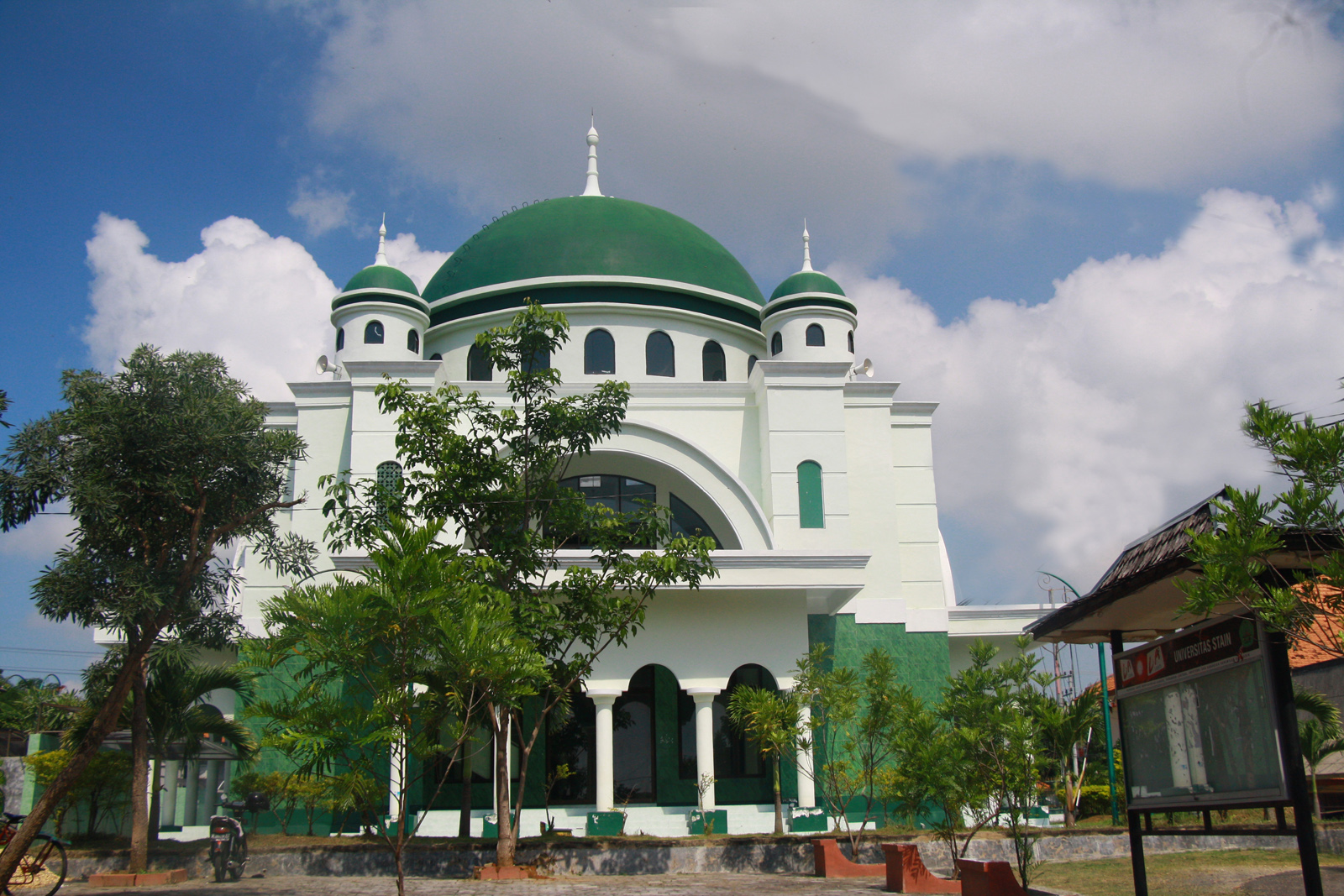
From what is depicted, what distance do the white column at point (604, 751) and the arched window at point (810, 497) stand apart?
5.08 metres

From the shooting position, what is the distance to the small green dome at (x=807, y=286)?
24.4 metres

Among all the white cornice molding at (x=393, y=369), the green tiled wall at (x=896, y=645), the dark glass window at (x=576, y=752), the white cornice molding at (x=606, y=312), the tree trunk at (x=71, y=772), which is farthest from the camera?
the white cornice molding at (x=606, y=312)

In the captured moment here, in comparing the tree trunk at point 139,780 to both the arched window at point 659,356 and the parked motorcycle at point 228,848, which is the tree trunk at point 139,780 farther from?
the arched window at point 659,356

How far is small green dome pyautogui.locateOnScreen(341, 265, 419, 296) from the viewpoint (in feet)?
77.3

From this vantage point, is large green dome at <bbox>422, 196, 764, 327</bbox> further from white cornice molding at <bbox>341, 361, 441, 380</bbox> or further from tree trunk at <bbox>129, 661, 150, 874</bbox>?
tree trunk at <bbox>129, 661, 150, 874</bbox>

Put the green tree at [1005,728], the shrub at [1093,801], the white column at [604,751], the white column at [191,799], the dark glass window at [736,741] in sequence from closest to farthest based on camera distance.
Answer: the green tree at [1005,728]
the white column at [604,751]
the dark glass window at [736,741]
the shrub at [1093,801]
the white column at [191,799]

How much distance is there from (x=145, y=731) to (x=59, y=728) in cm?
813

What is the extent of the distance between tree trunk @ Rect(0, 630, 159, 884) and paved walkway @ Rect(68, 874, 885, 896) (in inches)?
82.3

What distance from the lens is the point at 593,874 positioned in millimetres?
13305

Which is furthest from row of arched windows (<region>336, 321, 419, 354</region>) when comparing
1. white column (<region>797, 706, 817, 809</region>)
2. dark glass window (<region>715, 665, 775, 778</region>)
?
white column (<region>797, 706, 817, 809</region>)

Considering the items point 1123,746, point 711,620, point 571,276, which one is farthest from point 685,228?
point 1123,746

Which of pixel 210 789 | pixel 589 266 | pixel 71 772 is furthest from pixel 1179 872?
pixel 210 789

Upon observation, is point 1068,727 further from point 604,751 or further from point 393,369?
point 393,369

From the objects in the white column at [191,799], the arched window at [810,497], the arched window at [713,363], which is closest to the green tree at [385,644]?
the arched window at [810,497]
